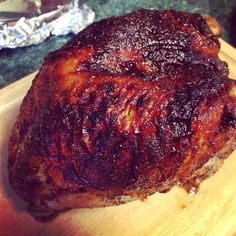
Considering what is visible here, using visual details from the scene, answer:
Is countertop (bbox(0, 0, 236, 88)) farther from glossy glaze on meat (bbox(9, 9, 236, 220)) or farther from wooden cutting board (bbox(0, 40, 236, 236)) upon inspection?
glossy glaze on meat (bbox(9, 9, 236, 220))

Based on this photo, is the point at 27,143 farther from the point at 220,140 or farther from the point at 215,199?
the point at 215,199

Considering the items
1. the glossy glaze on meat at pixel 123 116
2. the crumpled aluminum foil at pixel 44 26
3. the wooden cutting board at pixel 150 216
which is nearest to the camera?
the glossy glaze on meat at pixel 123 116

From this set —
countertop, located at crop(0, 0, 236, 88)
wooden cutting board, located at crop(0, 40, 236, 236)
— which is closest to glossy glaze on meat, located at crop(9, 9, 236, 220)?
wooden cutting board, located at crop(0, 40, 236, 236)

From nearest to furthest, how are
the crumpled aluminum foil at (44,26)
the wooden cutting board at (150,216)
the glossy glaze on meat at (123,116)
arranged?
the glossy glaze on meat at (123,116), the wooden cutting board at (150,216), the crumpled aluminum foil at (44,26)

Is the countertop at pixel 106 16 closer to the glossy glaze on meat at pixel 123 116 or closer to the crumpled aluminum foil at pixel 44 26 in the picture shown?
the crumpled aluminum foil at pixel 44 26

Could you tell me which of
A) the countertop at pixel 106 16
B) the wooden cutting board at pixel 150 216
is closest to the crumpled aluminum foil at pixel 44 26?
the countertop at pixel 106 16

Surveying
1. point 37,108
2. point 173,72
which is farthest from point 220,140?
point 37,108

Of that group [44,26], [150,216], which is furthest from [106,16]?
[150,216]

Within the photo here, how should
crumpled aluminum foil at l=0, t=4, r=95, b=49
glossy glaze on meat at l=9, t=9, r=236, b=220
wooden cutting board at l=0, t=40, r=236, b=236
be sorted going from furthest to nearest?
crumpled aluminum foil at l=0, t=4, r=95, b=49
wooden cutting board at l=0, t=40, r=236, b=236
glossy glaze on meat at l=9, t=9, r=236, b=220
